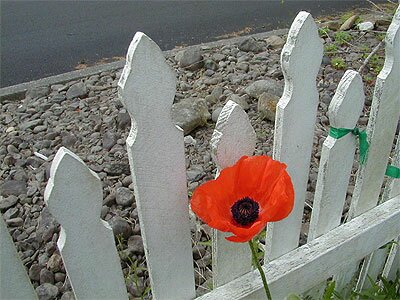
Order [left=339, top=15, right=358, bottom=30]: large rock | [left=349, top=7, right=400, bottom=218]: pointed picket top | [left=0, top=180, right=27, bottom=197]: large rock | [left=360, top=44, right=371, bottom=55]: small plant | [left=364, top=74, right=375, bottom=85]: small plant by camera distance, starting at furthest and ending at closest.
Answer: [left=339, top=15, right=358, bottom=30]: large rock < [left=360, top=44, right=371, bottom=55]: small plant < [left=364, top=74, right=375, bottom=85]: small plant < [left=0, top=180, right=27, bottom=197]: large rock < [left=349, top=7, right=400, bottom=218]: pointed picket top

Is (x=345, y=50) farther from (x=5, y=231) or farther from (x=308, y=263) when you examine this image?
(x=5, y=231)

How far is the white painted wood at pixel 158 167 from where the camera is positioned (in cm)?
97

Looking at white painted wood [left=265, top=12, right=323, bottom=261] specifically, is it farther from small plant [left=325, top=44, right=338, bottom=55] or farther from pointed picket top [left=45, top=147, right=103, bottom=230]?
small plant [left=325, top=44, right=338, bottom=55]

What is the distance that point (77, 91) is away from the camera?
10.3 feet

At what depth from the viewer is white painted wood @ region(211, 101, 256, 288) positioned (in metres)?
1.12

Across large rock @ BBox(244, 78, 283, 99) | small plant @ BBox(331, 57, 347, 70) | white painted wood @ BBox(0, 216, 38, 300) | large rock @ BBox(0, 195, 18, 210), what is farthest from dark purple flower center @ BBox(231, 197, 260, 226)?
small plant @ BBox(331, 57, 347, 70)

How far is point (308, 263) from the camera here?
1.43 m

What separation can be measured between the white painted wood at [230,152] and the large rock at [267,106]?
1380 mm

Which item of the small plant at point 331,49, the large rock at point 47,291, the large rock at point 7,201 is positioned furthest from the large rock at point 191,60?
the large rock at point 47,291

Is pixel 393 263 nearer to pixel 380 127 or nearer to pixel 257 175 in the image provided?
pixel 380 127

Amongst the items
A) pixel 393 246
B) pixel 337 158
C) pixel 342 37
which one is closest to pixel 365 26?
pixel 342 37

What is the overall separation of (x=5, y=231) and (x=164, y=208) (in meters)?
0.36

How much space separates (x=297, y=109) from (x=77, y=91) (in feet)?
7.12

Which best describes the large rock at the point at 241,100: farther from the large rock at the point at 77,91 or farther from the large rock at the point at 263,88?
the large rock at the point at 77,91
